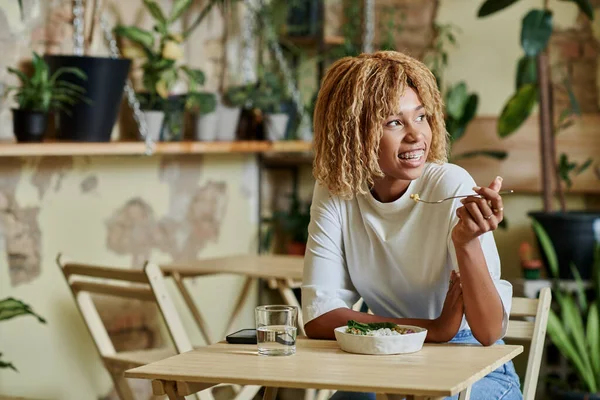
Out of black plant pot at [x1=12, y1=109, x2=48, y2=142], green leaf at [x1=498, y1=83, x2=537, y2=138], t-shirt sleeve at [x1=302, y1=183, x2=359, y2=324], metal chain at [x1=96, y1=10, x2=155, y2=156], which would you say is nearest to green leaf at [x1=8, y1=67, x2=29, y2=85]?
black plant pot at [x1=12, y1=109, x2=48, y2=142]

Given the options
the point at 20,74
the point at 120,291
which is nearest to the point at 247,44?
the point at 20,74

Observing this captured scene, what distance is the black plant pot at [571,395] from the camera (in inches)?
154

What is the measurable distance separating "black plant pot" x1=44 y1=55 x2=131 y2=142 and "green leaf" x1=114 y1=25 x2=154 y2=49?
1.06ft

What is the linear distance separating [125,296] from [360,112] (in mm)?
1225

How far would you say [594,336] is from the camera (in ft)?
12.9

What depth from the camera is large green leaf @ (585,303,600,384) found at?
393cm

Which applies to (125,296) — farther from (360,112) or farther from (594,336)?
(594,336)

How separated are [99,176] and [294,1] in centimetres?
139

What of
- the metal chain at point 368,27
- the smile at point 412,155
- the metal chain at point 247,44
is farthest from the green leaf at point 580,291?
the smile at point 412,155

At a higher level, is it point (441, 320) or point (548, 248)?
point (441, 320)

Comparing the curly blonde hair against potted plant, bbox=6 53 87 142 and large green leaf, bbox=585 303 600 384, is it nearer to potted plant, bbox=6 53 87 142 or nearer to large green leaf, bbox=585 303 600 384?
potted plant, bbox=6 53 87 142

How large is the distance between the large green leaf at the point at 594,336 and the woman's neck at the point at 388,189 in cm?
200

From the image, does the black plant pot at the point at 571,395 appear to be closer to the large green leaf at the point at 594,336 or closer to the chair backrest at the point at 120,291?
the large green leaf at the point at 594,336

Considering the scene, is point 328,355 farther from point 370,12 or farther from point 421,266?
point 370,12
